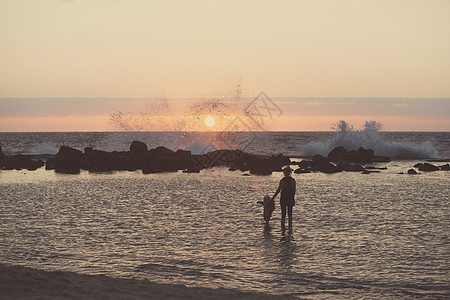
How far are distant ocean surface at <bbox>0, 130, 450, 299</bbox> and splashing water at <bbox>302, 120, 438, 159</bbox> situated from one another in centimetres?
4401

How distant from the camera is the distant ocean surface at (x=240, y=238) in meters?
11.0

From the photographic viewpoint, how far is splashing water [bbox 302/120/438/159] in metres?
70.9

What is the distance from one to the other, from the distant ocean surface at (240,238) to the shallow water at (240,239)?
0.03m

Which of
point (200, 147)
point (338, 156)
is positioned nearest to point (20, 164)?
point (200, 147)

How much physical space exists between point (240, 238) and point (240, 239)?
14 cm

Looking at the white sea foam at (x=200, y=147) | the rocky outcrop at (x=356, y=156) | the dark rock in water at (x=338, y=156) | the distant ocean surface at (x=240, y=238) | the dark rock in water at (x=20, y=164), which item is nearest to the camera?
the distant ocean surface at (x=240, y=238)

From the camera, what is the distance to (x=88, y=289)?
9352 mm

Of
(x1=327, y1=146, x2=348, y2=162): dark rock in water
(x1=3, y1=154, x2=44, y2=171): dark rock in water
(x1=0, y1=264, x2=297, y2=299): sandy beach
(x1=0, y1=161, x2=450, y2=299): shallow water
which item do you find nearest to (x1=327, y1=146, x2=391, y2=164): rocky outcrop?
(x1=327, y1=146, x2=348, y2=162): dark rock in water

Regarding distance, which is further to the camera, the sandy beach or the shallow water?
Answer: the shallow water

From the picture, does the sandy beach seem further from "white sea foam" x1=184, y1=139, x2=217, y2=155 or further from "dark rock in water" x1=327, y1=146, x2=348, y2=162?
"white sea foam" x1=184, y1=139, x2=217, y2=155

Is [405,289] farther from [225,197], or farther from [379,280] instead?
[225,197]

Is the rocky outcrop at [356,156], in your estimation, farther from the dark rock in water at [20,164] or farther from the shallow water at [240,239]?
the dark rock in water at [20,164]

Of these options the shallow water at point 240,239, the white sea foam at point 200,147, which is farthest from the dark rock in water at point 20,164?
the white sea foam at point 200,147

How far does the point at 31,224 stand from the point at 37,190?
1191 cm
